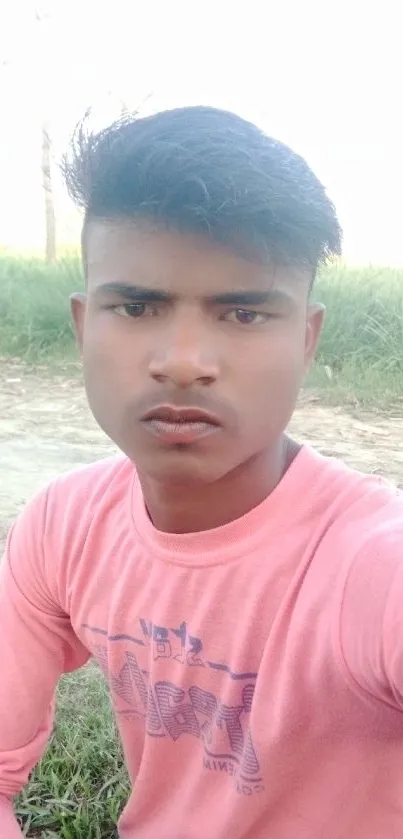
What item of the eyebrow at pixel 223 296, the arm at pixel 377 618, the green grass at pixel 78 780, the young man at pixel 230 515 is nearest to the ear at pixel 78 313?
the young man at pixel 230 515

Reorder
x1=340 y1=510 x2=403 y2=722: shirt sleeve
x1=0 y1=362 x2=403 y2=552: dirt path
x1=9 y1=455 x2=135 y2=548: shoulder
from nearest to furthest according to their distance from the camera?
x1=340 y1=510 x2=403 y2=722: shirt sleeve
x1=9 y1=455 x2=135 y2=548: shoulder
x1=0 y1=362 x2=403 y2=552: dirt path

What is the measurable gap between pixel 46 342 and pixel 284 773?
5.36m

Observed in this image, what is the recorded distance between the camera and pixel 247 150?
1004mm

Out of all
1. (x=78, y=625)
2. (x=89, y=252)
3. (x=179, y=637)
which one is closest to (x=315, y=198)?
(x=89, y=252)

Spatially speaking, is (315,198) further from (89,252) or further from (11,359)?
(11,359)

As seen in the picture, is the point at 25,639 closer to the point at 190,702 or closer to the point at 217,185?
the point at 190,702

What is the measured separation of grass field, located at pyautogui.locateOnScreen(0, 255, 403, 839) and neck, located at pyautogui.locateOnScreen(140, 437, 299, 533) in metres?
0.27

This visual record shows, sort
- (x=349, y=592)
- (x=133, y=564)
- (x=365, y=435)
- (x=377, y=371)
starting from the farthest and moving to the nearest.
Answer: (x=377, y=371) → (x=365, y=435) → (x=133, y=564) → (x=349, y=592)

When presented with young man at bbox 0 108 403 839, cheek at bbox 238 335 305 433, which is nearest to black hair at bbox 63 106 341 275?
young man at bbox 0 108 403 839

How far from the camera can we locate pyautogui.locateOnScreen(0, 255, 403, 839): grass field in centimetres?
171

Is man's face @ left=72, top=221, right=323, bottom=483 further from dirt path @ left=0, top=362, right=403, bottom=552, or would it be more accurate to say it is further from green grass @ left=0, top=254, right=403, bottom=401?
green grass @ left=0, top=254, right=403, bottom=401

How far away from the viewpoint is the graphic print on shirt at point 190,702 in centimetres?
108

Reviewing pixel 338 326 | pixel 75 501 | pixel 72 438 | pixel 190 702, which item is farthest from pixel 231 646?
pixel 338 326

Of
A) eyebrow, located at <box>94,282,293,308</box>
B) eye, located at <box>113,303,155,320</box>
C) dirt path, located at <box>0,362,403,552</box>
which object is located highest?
eyebrow, located at <box>94,282,293,308</box>
